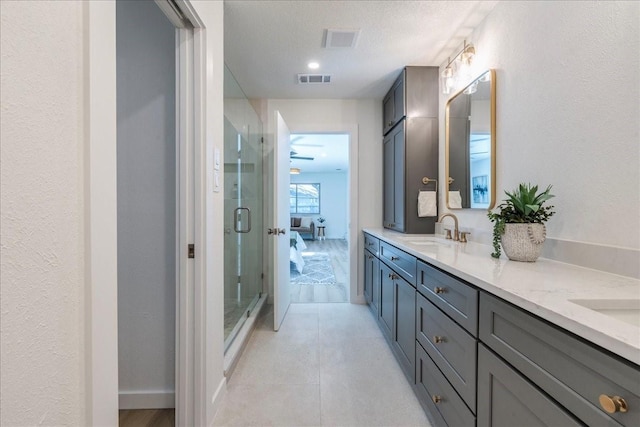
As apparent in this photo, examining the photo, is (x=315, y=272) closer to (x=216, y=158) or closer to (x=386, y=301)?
(x=386, y=301)

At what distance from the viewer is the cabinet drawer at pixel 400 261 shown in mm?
1650

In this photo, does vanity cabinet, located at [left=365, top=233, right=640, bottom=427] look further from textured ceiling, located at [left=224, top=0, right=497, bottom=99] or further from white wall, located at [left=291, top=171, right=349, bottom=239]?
white wall, located at [left=291, top=171, right=349, bottom=239]

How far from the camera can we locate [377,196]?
3295 mm

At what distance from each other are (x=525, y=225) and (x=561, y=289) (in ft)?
1.63

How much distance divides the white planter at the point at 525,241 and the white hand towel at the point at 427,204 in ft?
4.10

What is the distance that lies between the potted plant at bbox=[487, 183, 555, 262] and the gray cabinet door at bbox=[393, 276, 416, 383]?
0.56 meters

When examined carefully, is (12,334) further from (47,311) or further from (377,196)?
(377,196)

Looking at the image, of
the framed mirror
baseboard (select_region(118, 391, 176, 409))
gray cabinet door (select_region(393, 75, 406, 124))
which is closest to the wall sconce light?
the framed mirror

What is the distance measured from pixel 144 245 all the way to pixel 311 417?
1266 mm

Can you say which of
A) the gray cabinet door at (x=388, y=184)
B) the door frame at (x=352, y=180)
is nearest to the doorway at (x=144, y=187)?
the door frame at (x=352, y=180)

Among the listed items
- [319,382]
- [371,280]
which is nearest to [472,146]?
[371,280]

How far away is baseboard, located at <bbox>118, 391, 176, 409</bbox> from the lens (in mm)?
1528

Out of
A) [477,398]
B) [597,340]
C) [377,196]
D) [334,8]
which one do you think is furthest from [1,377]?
[377,196]

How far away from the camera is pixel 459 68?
2.16 m
